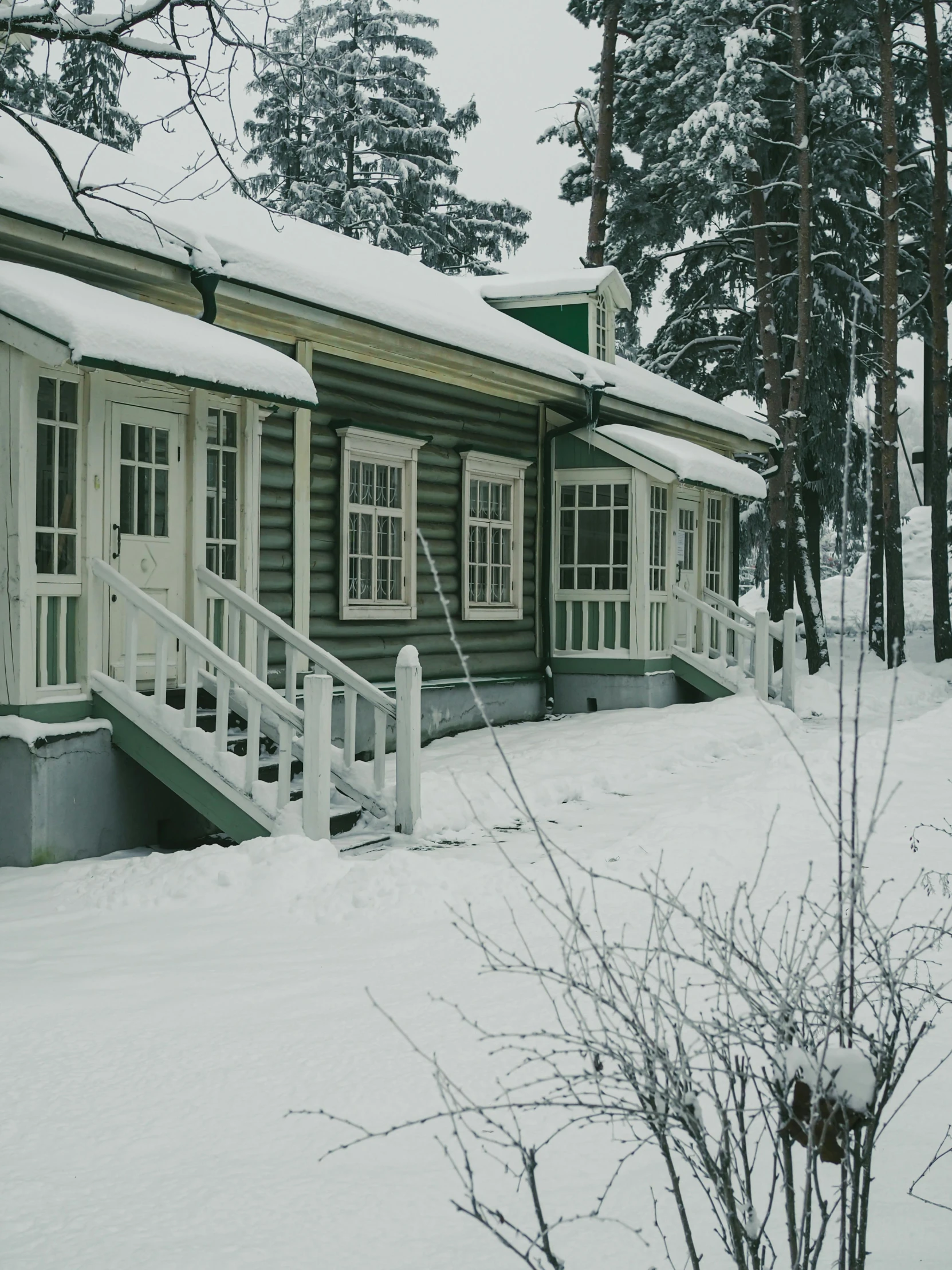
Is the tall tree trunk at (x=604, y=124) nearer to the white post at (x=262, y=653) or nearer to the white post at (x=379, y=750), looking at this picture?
the white post at (x=262, y=653)

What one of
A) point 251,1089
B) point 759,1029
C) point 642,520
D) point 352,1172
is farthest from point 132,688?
point 642,520

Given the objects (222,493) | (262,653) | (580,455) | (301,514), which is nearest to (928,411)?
(580,455)

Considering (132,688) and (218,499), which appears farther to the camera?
(218,499)

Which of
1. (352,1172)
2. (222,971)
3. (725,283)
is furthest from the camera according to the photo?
(725,283)

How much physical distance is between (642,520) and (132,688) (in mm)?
8009

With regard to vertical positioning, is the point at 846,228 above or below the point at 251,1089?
above

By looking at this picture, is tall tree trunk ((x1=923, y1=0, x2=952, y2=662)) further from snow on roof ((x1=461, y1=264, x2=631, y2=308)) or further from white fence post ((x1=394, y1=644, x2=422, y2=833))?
white fence post ((x1=394, y1=644, x2=422, y2=833))

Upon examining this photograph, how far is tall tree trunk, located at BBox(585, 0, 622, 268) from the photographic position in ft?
70.9

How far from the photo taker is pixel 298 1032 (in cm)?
477

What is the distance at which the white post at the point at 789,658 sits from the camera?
15.0m

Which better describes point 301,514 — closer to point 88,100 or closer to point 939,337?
point 88,100

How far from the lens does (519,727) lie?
44.6ft

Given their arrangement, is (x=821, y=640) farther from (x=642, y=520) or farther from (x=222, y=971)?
(x=222, y=971)

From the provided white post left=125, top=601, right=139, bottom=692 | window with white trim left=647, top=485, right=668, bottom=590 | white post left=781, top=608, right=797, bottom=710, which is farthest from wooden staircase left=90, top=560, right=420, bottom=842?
white post left=781, top=608, right=797, bottom=710
